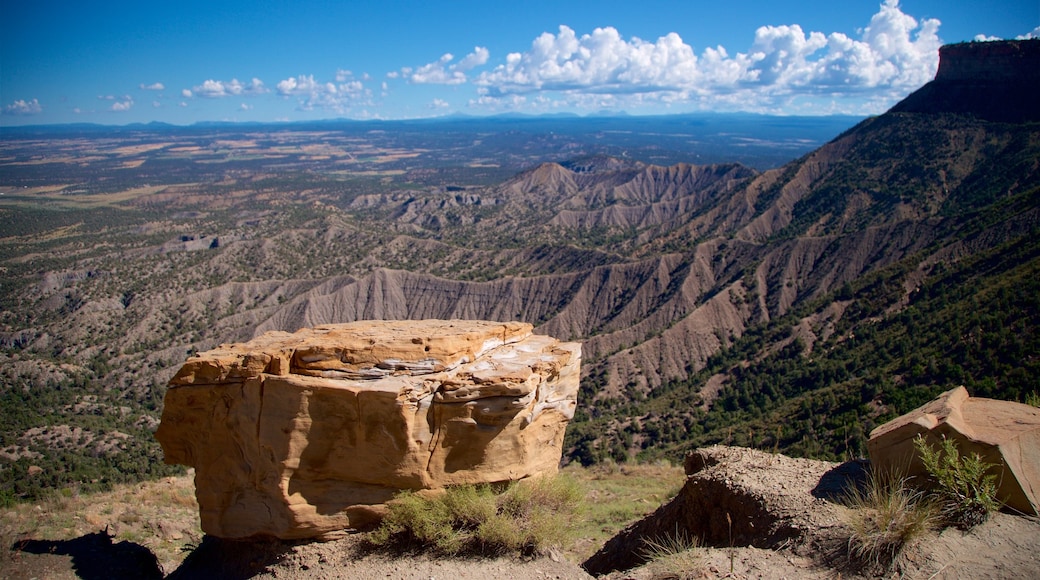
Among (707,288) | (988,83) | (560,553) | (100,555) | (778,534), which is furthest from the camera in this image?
(988,83)

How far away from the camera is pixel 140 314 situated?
6888 cm

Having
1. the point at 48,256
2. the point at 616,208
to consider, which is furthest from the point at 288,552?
the point at 616,208

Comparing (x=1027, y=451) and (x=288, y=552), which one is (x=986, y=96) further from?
(x=288, y=552)

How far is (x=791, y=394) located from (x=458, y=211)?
408 ft

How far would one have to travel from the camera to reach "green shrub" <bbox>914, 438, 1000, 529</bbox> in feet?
28.7

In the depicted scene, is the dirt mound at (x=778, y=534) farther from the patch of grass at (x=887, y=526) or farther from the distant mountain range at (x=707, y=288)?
the distant mountain range at (x=707, y=288)

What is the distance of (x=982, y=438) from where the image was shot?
30.7 ft

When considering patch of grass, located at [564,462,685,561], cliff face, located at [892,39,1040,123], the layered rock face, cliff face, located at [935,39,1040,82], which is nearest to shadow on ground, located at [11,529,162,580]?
Answer: the layered rock face

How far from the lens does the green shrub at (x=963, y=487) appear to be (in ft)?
28.7

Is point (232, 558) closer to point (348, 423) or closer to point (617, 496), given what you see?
point (348, 423)

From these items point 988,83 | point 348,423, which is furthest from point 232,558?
point 988,83

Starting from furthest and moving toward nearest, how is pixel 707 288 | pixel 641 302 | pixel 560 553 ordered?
1. pixel 641 302
2. pixel 707 288
3. pixel 560 553

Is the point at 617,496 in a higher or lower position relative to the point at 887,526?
lower

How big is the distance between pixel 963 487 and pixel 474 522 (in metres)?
8.62
